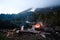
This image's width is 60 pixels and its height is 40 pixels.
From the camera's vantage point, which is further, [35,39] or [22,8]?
[22,8]

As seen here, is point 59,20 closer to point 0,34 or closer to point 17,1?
point 17,1

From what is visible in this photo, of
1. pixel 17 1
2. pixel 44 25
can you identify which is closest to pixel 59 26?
pixel 44 25

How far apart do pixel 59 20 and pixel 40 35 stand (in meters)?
0.40

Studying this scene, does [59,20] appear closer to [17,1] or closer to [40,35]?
[40,35]

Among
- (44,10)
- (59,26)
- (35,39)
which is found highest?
(44,10)

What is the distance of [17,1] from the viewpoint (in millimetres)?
2221

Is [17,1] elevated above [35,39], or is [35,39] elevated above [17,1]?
[17,1]

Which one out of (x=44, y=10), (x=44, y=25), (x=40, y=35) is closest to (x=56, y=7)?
(x=44, y=10)

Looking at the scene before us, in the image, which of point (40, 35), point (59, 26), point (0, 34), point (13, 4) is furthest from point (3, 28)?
point (59, 26)

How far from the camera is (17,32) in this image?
2137 millimetres

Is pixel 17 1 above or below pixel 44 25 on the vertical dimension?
above

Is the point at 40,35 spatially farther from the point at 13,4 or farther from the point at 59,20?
the point at 13,4

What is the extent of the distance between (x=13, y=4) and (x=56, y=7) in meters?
0.74

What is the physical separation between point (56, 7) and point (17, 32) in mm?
782
